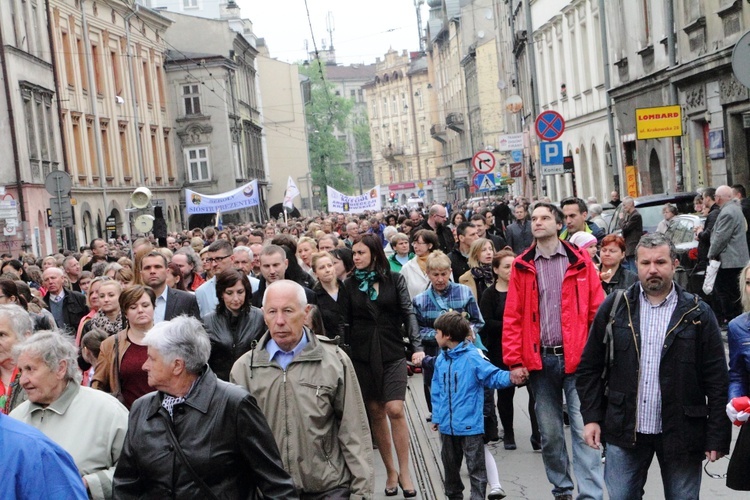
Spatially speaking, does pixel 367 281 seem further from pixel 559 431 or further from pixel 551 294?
pixel 559 431

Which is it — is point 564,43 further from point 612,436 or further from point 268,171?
point 268,171

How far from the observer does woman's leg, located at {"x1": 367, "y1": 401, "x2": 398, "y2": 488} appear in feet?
29.5

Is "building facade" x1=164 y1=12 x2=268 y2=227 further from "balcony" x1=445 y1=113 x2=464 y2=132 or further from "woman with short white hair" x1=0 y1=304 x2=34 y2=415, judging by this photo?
"woman with short white hair" x1=0 y1=304 x2=34 y2=415

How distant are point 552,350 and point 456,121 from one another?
104 metres

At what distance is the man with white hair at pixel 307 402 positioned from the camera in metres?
5.79

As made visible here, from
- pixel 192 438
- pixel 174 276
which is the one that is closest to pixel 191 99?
pixel 174 276

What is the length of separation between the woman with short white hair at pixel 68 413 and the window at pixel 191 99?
204 ft

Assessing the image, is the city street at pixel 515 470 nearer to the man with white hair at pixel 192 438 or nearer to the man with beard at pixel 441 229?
the man with white hair at pixel 192 438

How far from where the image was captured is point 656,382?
20.1ft

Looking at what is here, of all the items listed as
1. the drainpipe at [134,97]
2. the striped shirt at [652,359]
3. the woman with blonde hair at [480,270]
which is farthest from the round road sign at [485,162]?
the drainpipe at [134,97]

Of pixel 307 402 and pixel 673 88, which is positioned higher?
pixel 673 88

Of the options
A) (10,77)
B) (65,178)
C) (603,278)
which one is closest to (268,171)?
(10,77)

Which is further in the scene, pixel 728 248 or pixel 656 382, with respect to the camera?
pixel 728 248

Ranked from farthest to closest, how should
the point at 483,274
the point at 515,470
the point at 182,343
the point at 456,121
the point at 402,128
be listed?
the point at 402,128, the point at 456,121, the point at 483,274, the point at 515,470, the point at 182,343
